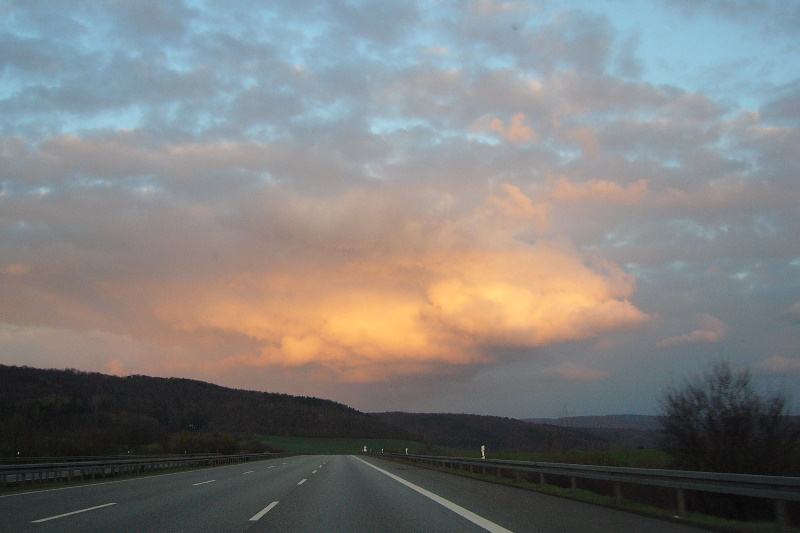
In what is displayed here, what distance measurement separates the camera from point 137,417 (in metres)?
80.4

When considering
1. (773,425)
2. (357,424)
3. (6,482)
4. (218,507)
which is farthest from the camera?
(357,424)

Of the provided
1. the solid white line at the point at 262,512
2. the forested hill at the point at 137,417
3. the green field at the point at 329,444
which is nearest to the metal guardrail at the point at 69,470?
the forested hill at the point at 137,417

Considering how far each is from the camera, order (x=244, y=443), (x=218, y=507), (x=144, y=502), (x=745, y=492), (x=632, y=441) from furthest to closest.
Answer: (x=244, y=443) → (x=632, y=441) → (x=144, y=502) → (x=218, y=507) → (x=745, y=492)

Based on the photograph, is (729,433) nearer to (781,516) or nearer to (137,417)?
(781,516)

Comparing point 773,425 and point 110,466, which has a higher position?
point 773,425

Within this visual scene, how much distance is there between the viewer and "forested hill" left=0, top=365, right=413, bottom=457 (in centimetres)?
4666

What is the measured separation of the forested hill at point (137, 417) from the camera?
153 ft

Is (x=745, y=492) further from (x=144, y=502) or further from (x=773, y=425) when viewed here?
(x=144, y=502)

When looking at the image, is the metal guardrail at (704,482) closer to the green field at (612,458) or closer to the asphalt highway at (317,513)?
the asphalt highway at (317,513)

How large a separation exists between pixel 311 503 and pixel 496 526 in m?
5.58

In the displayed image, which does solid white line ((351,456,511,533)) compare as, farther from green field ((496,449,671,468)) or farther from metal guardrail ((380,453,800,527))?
green field ((496,449,671,468))

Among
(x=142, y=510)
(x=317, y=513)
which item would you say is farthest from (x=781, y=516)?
(x=142, y=510)

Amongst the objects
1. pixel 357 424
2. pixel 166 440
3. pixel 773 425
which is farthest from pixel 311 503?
pixel 357 424

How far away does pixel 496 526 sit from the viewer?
9.49 m
